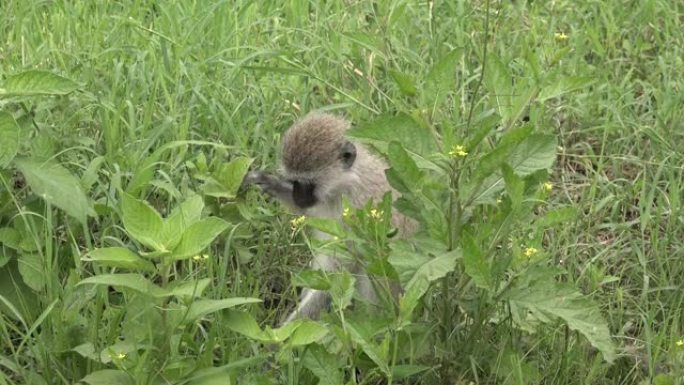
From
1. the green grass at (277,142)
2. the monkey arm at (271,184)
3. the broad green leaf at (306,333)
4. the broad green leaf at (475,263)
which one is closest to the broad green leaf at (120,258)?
the green grass at (277,142)

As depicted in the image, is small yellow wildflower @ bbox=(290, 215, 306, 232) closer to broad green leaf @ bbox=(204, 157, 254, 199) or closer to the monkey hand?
the monkey hand

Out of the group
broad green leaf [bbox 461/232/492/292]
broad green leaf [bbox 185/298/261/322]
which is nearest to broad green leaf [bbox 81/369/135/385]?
broad green leaf [bbox 185/298/261/322]

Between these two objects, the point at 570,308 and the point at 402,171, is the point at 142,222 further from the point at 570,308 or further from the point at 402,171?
the point at 570,308

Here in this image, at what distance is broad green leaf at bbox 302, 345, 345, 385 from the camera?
4445 mm

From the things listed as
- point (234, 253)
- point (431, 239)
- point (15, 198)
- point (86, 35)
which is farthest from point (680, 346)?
point (86, 35)

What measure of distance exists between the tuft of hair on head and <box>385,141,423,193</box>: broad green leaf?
107 centimetres

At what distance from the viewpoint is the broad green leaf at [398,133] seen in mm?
4516

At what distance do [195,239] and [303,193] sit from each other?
1.46 metres

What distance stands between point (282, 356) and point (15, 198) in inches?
48.6

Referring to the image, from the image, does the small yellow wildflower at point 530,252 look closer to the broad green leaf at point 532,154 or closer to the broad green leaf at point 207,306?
the broad green leaf at point 532,154

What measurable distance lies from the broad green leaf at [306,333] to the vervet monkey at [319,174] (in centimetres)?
115

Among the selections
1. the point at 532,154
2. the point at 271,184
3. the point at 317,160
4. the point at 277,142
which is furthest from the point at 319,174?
the point at 532,154

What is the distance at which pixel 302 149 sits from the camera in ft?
18.5

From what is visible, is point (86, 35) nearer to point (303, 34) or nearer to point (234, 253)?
point (303, 34)
